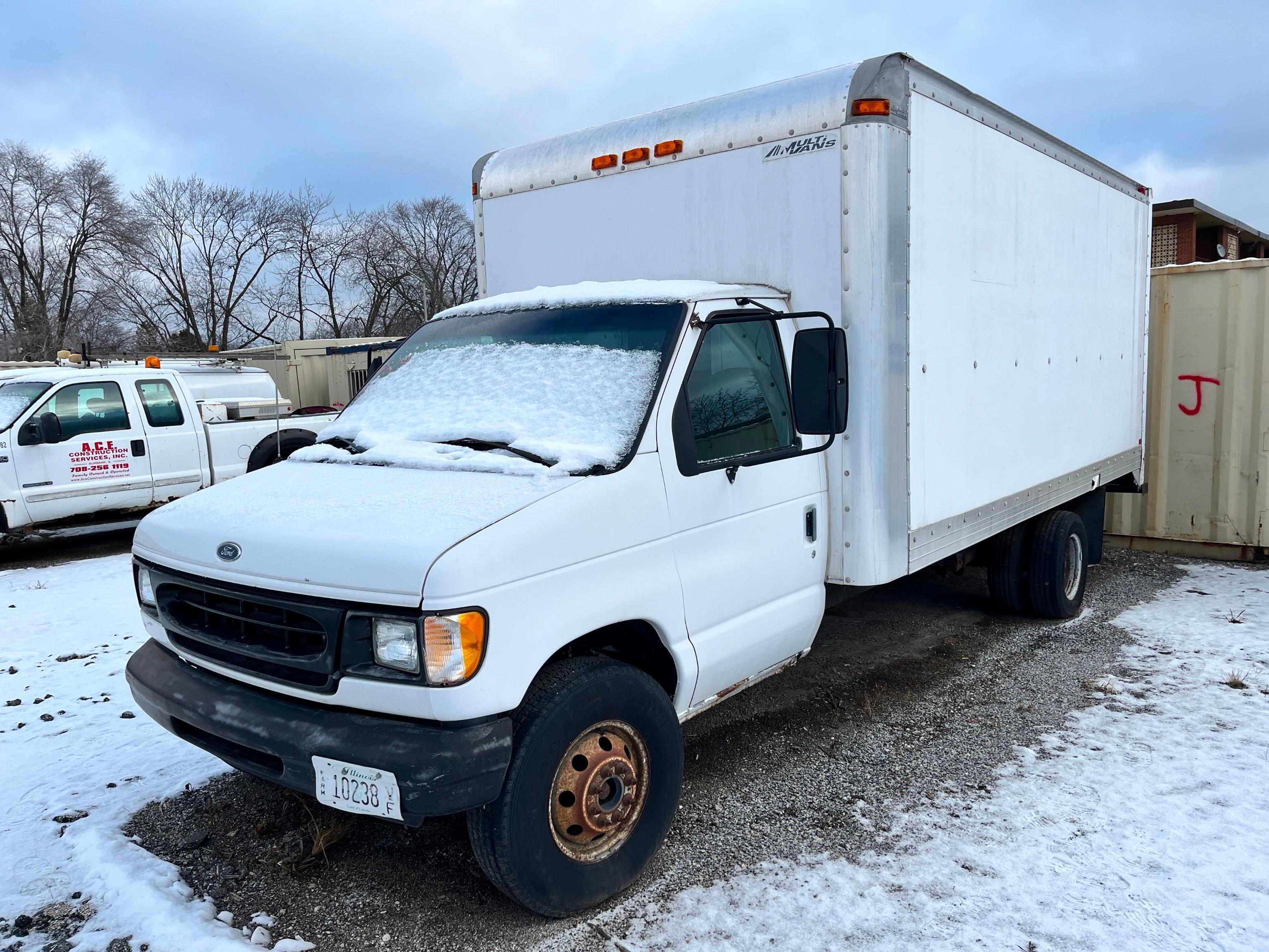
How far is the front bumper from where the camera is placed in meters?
2.67

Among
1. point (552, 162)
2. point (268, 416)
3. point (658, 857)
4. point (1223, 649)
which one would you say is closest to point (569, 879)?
point (658, 857)

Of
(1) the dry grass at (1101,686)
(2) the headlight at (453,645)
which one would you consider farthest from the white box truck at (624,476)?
(1) the dry grass at (1101,686)

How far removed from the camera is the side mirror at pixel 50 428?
29.6ft

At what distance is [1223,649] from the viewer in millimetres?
5957

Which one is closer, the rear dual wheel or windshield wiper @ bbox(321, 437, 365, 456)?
windshield wiper @ bbox(321, 437, 365, 456)

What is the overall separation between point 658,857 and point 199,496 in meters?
2.34

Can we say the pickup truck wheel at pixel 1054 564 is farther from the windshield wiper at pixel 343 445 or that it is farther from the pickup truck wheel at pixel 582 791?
the windshield wiper at pixel 343 445

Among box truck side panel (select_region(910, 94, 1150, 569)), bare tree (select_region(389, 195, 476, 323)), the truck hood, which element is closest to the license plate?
the truck hood

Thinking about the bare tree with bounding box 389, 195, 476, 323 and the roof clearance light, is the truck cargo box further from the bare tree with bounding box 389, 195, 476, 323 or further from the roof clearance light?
the bare tree with bounding box 389, 195, 476, 323

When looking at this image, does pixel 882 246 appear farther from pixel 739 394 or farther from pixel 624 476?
pixel 624 476

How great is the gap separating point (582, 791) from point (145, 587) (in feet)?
6.33

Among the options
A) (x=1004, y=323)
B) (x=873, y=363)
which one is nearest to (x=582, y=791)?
(x=873, y=363)

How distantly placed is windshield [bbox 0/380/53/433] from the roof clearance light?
8760 millimetres

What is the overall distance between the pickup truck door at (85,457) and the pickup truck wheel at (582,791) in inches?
327
